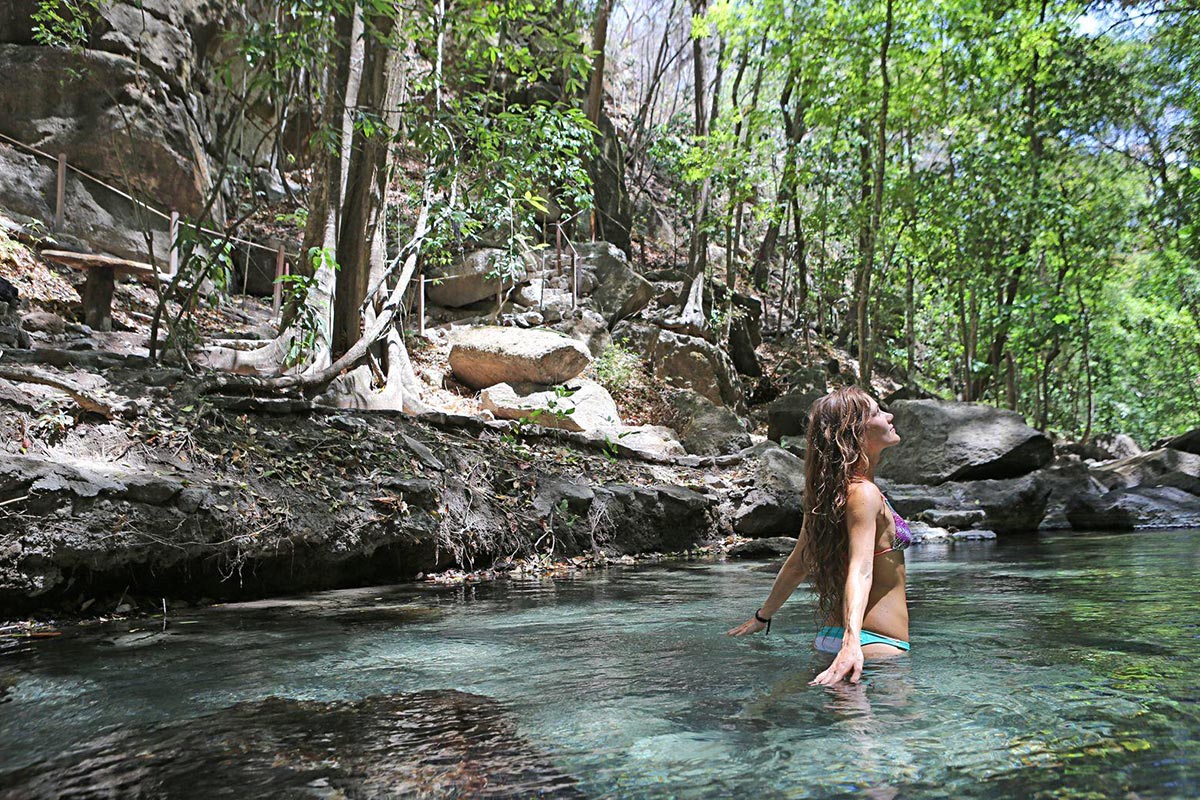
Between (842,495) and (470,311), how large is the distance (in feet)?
52.4

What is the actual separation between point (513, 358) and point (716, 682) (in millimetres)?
11409

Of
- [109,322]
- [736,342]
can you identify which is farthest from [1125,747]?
[736,342]

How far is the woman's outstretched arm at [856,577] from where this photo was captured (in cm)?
310

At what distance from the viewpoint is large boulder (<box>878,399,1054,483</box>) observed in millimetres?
14305

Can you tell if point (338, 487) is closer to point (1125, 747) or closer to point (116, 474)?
point (116, 474)

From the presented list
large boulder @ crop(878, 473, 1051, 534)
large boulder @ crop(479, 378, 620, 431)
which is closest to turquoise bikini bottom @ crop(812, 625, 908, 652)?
large boulder @ crop(479, 378, 620, 431)

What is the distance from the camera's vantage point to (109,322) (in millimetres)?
10578

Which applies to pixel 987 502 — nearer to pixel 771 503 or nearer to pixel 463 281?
pixel 771 503

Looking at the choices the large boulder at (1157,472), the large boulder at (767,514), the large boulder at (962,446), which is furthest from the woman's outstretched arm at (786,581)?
the large boulder at (1157,472)

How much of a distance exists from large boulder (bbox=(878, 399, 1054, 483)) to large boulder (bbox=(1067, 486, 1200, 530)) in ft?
3.74

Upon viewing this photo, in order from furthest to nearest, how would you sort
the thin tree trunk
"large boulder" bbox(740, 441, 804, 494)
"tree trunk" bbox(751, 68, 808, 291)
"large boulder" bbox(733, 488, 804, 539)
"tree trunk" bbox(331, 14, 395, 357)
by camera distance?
1. the thin tree trunk
2. "tree trunk" bbox(751, 68, 808, 291)
3. "large boulder" bbox(740, 441, 804, 494)
4. "large boulder" bbox(733, 488, 804, 539)
5. "tree trunk" bbox(331, 14, 395, 357)

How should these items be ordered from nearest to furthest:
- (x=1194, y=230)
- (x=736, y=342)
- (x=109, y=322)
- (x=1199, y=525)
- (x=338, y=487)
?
1. (x=338, y=487)
2. (x=109, y=322)
3. (x=1199, y=525)
4. (x=1194, y=230)
5. (x=736, y=342)

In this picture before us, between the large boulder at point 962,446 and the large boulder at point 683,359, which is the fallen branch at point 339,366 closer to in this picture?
the large boulder at point 683,359

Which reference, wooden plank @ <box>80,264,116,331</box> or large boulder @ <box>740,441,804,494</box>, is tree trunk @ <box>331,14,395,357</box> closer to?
wooden plank @ <box>80,264,116,331</box>
